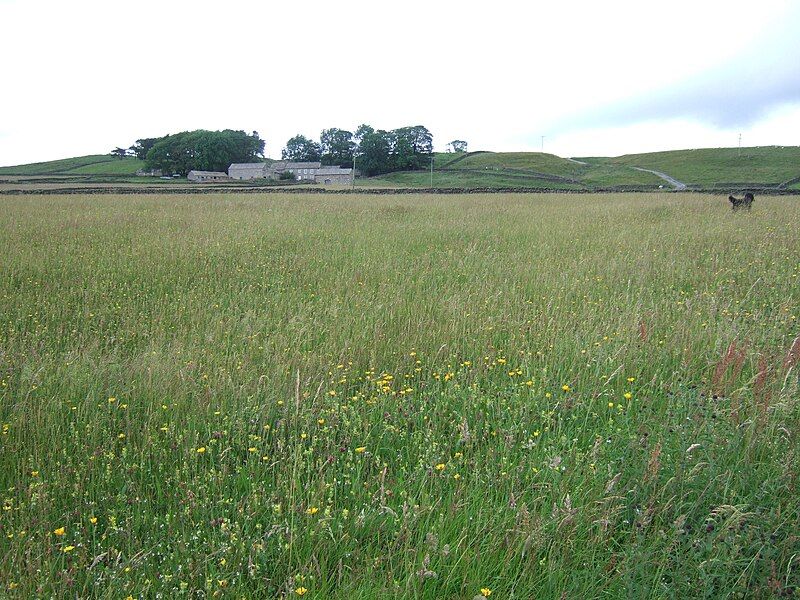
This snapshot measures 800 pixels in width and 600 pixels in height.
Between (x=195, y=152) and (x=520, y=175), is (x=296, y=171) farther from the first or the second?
(x=520, y=175)

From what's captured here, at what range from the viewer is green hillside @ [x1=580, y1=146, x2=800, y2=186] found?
6388 cm

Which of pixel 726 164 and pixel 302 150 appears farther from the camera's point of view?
pixel 302 150

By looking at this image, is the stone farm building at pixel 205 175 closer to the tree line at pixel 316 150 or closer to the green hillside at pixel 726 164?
the tree line at pixel 316 150

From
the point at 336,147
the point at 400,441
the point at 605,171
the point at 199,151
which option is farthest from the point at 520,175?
the point at 400,441

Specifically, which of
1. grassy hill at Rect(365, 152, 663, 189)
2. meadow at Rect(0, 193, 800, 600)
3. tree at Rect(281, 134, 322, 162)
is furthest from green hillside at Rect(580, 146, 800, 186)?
meadow at Rect(0, 193, 800, 600)

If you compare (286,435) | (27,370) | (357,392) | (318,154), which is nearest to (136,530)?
(286,435)

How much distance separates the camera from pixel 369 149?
8794 centimetres

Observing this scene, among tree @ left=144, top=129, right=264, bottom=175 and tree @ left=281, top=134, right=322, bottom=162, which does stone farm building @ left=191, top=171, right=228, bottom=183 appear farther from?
tree @ left=281, top=134, right=322, bottom=162

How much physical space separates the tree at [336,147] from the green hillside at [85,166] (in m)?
34.8

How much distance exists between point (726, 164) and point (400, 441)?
88.3 meters

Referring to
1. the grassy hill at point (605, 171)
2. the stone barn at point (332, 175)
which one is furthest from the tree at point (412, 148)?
the stone barn at point (332, 175)

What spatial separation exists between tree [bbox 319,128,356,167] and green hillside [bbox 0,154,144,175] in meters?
34.8

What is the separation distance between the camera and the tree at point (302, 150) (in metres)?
103

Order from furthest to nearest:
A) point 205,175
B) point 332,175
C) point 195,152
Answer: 1. point 195,152
2. point 205,175
3. point 332,175
